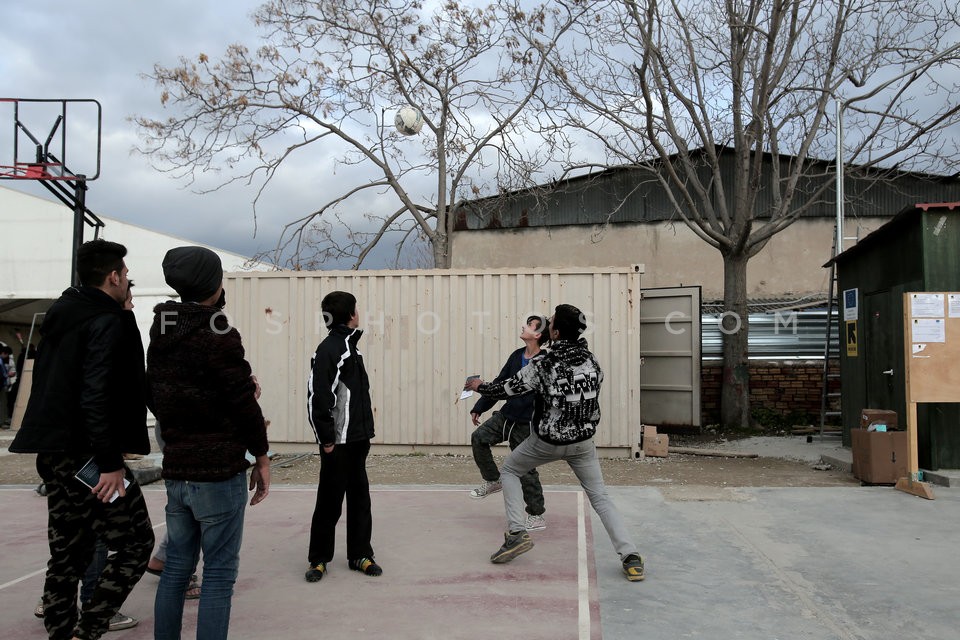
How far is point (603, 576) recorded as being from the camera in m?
4.89

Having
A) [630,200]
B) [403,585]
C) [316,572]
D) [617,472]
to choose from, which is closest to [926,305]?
[617,472]

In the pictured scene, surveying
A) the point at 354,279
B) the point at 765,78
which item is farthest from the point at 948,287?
the point at 354,279

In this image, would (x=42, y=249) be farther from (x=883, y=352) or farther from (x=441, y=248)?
(x=883, y=352)

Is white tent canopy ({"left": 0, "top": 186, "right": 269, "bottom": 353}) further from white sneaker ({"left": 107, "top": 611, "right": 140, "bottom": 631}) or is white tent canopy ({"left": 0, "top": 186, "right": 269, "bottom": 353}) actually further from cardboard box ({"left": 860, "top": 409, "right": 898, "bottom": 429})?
white sneaker ({"left": 107, "top": 611, "right": 140, "bottom": 631})

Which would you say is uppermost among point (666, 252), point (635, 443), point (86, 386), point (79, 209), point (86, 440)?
point (666, 252)

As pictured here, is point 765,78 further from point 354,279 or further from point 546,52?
point 354,279

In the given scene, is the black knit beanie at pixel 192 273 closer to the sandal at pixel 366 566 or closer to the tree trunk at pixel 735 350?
the sandal at pixel 366 566

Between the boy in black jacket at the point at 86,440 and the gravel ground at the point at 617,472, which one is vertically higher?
the boy in black jacket at the point at 86,440

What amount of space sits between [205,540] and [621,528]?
2.62 metres

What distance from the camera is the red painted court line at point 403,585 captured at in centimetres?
405

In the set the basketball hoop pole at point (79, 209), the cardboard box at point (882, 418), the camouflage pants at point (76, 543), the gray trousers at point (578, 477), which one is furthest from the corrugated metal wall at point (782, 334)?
the camouflage pants at point (76, 543)

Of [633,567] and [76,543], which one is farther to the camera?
[633,567]

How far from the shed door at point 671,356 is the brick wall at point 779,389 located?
1.73 m

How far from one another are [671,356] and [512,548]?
27.4 ft
